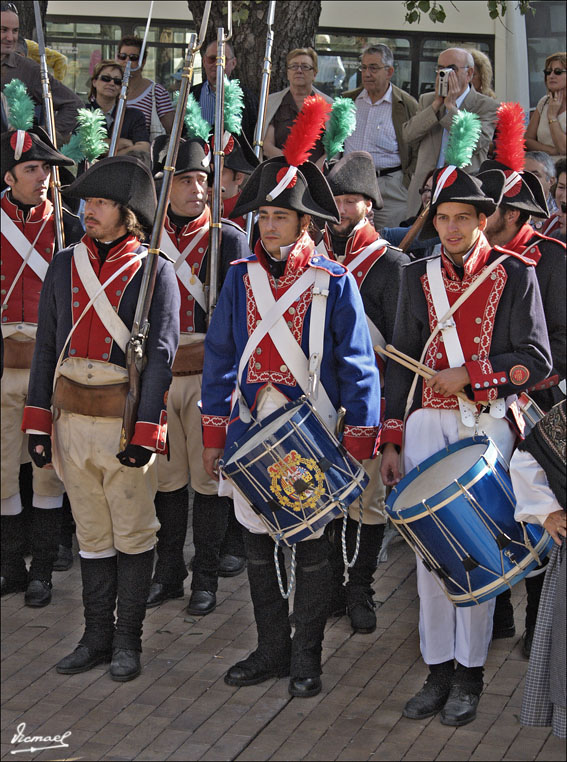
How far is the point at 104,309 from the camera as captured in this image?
4.96m

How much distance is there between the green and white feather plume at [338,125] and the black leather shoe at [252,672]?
267 centimetres

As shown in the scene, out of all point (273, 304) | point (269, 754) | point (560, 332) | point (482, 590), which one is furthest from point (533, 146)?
point (269, 754)

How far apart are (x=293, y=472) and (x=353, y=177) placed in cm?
181

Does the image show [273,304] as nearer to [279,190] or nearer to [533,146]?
[279,190]

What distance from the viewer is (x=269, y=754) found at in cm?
434

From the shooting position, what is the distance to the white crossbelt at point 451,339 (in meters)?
4.66

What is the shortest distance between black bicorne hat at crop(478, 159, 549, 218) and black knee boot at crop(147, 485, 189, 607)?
87.5 inches

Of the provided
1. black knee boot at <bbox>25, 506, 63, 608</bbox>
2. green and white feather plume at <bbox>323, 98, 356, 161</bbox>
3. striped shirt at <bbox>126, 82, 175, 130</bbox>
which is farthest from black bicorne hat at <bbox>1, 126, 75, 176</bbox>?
striped shirt at <bbox>126, 82, 175, 130</bbox>

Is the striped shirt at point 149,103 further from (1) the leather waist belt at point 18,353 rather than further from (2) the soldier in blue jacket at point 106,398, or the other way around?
(2) the soldier in blue jacket at point 106,398

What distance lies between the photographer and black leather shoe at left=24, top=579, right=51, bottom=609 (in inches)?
226

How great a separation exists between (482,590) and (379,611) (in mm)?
1413

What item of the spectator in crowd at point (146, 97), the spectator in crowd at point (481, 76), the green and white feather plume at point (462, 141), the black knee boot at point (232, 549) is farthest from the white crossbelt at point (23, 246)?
the spectator in crowd at point (481, 76)

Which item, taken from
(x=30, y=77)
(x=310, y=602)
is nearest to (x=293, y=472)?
(x=310, y=602)
